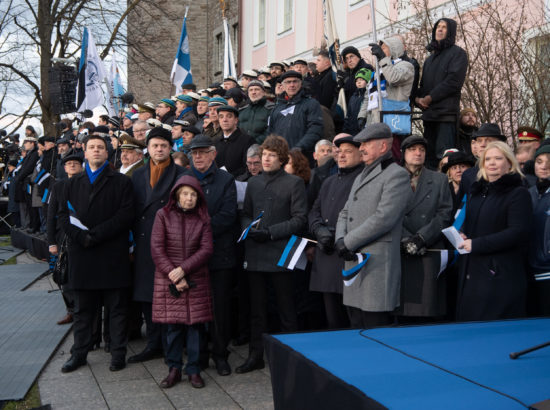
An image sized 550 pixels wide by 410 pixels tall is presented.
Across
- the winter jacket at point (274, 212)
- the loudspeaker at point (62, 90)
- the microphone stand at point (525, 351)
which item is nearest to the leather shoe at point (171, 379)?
the winter jacket at point (274, 212)

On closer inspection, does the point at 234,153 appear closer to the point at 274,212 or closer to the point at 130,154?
the point at 130,154

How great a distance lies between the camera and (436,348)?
9.78 feet

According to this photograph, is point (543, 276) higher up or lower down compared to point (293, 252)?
lower down

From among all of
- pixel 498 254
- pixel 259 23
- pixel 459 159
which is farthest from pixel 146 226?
pixel 259 23

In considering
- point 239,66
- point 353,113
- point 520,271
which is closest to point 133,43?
point 239,66

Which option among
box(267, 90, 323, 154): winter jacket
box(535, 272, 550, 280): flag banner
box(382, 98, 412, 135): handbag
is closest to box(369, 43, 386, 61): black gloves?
box(382, 98, 412, 135): handbag

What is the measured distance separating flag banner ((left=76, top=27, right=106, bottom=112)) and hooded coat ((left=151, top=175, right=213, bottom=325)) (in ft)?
20.2

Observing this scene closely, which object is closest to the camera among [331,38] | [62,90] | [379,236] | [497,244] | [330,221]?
[497,244]

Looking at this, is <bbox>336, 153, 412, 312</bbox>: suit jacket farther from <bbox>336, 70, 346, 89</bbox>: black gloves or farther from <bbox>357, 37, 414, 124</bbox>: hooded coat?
<bbox>336, 70, 346, 89</bbox>: black gloves

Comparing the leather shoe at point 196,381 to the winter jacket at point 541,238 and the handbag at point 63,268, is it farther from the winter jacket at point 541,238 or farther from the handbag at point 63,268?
the winter jacket at point 541,238

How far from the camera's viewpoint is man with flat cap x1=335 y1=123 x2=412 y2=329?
4.82 meters

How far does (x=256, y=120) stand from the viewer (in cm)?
891

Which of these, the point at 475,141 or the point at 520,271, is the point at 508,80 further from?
the point at 520,271

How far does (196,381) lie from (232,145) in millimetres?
3092
